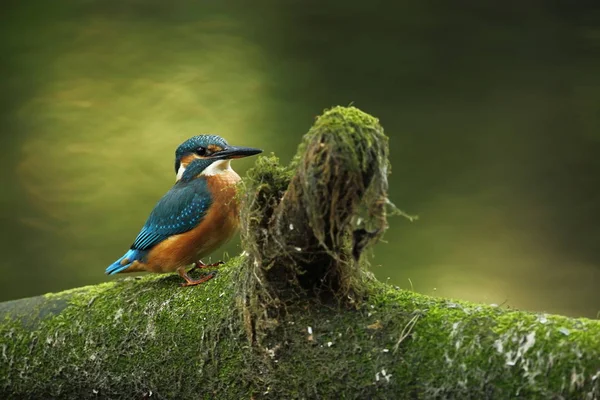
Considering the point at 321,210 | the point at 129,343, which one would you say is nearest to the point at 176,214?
the point at 129,343

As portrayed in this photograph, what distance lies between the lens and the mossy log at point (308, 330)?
2.48 m

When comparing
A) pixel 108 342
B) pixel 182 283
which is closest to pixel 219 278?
pixel 182 283

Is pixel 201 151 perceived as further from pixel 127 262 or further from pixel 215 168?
pixel 127 262

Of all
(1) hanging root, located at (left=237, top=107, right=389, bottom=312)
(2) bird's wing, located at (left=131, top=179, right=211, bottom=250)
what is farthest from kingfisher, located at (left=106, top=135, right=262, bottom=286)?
(1) hanging root, located at (left=237, top=107, right=389, bottom=312)

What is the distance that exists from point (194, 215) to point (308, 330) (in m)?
0.82

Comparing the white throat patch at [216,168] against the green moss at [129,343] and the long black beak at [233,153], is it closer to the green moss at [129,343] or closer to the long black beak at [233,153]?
the long black beak at [233,153]

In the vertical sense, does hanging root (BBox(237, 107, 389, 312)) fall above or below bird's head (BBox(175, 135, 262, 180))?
below

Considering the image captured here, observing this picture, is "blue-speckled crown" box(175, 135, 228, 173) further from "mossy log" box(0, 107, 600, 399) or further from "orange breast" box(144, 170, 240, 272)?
"mossy log" box(0, 107, 600, 399)

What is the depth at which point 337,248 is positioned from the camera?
105 inches

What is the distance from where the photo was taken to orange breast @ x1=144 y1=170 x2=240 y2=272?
11.0ft

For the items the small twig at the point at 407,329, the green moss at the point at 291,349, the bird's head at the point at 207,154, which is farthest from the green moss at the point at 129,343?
the small twig at the point at 407,329

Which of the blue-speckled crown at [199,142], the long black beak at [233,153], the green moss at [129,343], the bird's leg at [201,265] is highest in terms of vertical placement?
the blue-speckled crown at [199,142]

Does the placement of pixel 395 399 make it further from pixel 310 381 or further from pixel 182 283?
pixel 182 283

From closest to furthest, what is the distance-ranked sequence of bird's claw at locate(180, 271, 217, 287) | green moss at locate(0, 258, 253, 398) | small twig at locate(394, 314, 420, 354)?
small twig at locate(394, 314, 420, 354)
green moss at locate(0, 258, 253, 398)
bird's claw at locate(180, 271, 217, 287)
